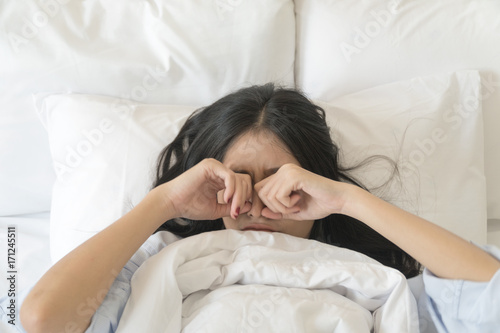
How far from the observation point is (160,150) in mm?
1263

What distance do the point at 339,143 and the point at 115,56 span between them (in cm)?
66

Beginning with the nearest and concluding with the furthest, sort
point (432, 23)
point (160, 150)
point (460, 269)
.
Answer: point (460, 269), point (160, 150), point (432, 23)

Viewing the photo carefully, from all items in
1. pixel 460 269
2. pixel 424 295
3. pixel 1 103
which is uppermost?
pixel 1 103

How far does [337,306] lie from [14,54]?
1053 mm

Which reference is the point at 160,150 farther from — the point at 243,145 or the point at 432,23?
the point at 432,23

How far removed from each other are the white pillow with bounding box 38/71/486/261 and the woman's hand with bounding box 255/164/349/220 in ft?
0.87

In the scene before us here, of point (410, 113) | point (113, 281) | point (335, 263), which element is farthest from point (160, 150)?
point (410, 113)

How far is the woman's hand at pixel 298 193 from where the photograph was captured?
3.19 ft

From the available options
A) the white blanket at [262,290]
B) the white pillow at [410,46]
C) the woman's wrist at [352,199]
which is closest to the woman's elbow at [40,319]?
the white blanket at [262,290]

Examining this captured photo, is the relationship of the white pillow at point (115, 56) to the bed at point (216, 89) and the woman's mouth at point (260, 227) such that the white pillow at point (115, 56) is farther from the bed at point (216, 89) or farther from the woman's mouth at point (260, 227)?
the woman's mouth at point (260, 227)

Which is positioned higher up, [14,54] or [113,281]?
[14,54]

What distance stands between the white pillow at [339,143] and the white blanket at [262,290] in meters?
0.30

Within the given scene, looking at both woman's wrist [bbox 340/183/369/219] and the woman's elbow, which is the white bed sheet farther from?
woman's wrist [bbox 340/183/369/219]

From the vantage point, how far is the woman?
88 centimetres
